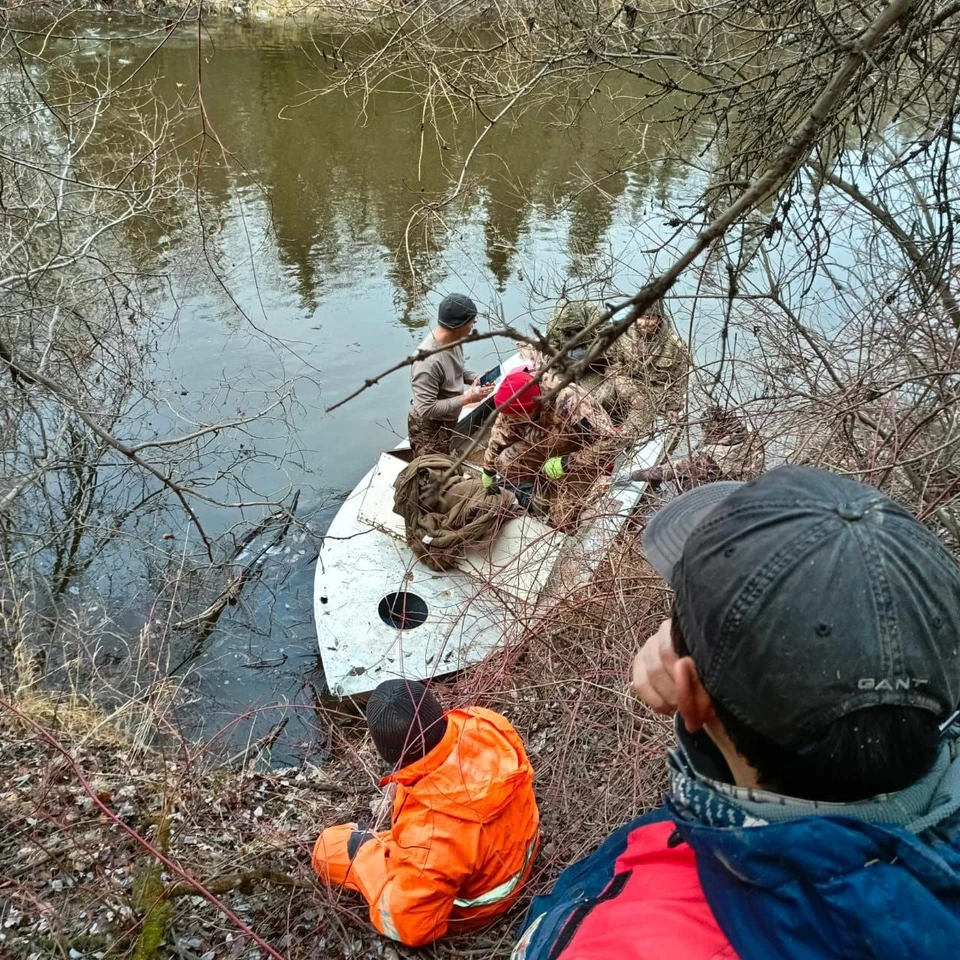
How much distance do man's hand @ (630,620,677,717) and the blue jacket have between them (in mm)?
90

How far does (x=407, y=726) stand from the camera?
2387mm

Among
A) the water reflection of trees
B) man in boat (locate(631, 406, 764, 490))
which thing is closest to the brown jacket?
man in boat (locate(631, 406, 764, 490))

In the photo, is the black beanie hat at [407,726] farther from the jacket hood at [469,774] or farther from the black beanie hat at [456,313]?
the black beanie hat at [456,313]

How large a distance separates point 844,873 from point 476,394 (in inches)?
202

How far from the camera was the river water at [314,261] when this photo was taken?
620cm

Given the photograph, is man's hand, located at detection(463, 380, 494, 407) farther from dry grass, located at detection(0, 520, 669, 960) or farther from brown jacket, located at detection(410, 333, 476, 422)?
dry grass, located at detection(0, 520, 669, 960)

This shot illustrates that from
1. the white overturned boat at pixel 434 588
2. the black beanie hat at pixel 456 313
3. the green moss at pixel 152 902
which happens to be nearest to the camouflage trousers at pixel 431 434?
the white overturned boat at pixel 434 588

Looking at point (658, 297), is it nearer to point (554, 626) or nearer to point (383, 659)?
point (554, 626)

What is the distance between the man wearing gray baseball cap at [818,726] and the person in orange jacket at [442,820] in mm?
1466

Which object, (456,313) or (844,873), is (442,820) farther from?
(456,313)

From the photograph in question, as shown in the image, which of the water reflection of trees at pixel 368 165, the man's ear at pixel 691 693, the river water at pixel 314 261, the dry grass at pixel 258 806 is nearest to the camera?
the man's ear at pixel 691 693

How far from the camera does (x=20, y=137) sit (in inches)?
277

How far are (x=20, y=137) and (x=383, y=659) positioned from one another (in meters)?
6.31

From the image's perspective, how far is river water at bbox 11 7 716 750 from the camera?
6203mm
